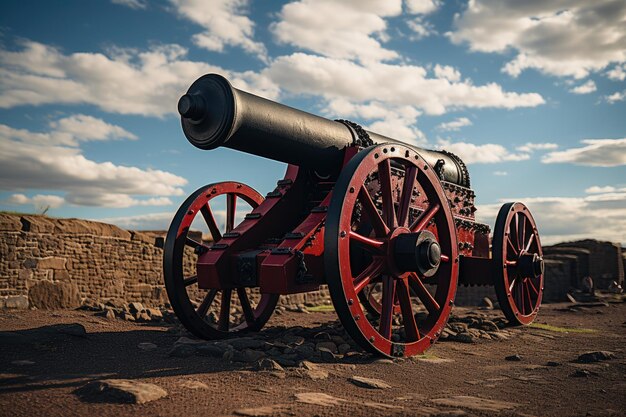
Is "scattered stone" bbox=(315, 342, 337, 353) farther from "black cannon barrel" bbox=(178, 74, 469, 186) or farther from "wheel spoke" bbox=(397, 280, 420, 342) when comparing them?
"black cannon barrel" bbox=(178, 74, 469, 186)

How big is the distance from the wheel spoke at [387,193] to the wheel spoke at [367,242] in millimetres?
315

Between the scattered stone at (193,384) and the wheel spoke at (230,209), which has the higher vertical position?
the wheel spoke at (230,209)

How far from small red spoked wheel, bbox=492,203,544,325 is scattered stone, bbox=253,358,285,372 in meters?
4.15

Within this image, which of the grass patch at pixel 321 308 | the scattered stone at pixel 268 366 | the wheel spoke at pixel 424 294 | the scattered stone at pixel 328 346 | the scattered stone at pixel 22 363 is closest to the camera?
the scattered stone at pixel 268 366

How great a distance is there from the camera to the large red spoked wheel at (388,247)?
16.0 feet

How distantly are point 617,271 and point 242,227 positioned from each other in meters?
18.6

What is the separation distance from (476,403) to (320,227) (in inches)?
→ 88.7

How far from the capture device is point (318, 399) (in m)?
3.86

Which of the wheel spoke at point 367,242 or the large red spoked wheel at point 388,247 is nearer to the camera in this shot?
the large red spoked wheel at point 388,247

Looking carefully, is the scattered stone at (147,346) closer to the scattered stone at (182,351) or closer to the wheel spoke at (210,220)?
the scattered stone at (182,351)

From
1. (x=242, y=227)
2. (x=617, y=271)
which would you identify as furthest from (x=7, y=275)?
(x=617, y=271)

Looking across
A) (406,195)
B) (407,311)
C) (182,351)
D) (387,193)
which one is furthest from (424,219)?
(182,351)

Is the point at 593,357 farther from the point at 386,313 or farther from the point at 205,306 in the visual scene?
A: the point at 205,306

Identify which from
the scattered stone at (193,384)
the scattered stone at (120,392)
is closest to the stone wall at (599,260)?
the scattered stone at (193,384)
